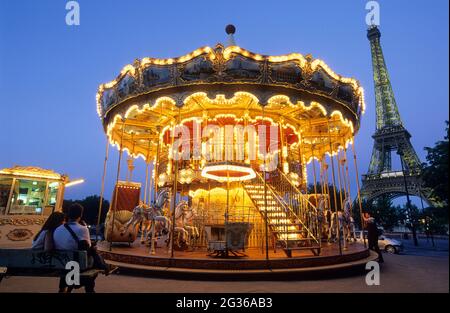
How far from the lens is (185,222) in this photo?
395 inches

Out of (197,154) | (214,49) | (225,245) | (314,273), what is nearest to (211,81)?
(214,49)

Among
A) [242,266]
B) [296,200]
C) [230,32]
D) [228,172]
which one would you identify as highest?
[230,32]

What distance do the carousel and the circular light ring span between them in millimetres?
44

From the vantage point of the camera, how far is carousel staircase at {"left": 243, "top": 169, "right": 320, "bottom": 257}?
789 centimetres

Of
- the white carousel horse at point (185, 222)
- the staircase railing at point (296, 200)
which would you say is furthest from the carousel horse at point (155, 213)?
the staircase railing at point (296, 200)

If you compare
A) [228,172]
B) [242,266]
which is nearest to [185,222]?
[228,172]

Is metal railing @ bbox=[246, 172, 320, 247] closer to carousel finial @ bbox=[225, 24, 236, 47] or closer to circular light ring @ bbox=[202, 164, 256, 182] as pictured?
circular light ring @ bbox=[202, 164, 256, 182]

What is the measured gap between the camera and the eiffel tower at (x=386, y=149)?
46875mm

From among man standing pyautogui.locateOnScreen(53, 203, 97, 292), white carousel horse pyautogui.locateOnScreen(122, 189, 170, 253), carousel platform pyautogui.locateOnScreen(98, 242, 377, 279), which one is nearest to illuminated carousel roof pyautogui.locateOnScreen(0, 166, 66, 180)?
white carousel horse pyautogui.locateOnScreen(122, 189, 170, 253)

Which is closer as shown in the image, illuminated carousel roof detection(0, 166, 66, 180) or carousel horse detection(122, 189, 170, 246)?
carousel horse detection(122, 189, 170, 246)

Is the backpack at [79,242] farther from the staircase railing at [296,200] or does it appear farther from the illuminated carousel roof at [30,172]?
the illuminated carousel roof at [30,172]

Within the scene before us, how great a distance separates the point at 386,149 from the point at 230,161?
55472 mm

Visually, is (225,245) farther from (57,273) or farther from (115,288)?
(57,273)

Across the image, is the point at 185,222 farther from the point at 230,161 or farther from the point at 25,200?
the point at 25,200
